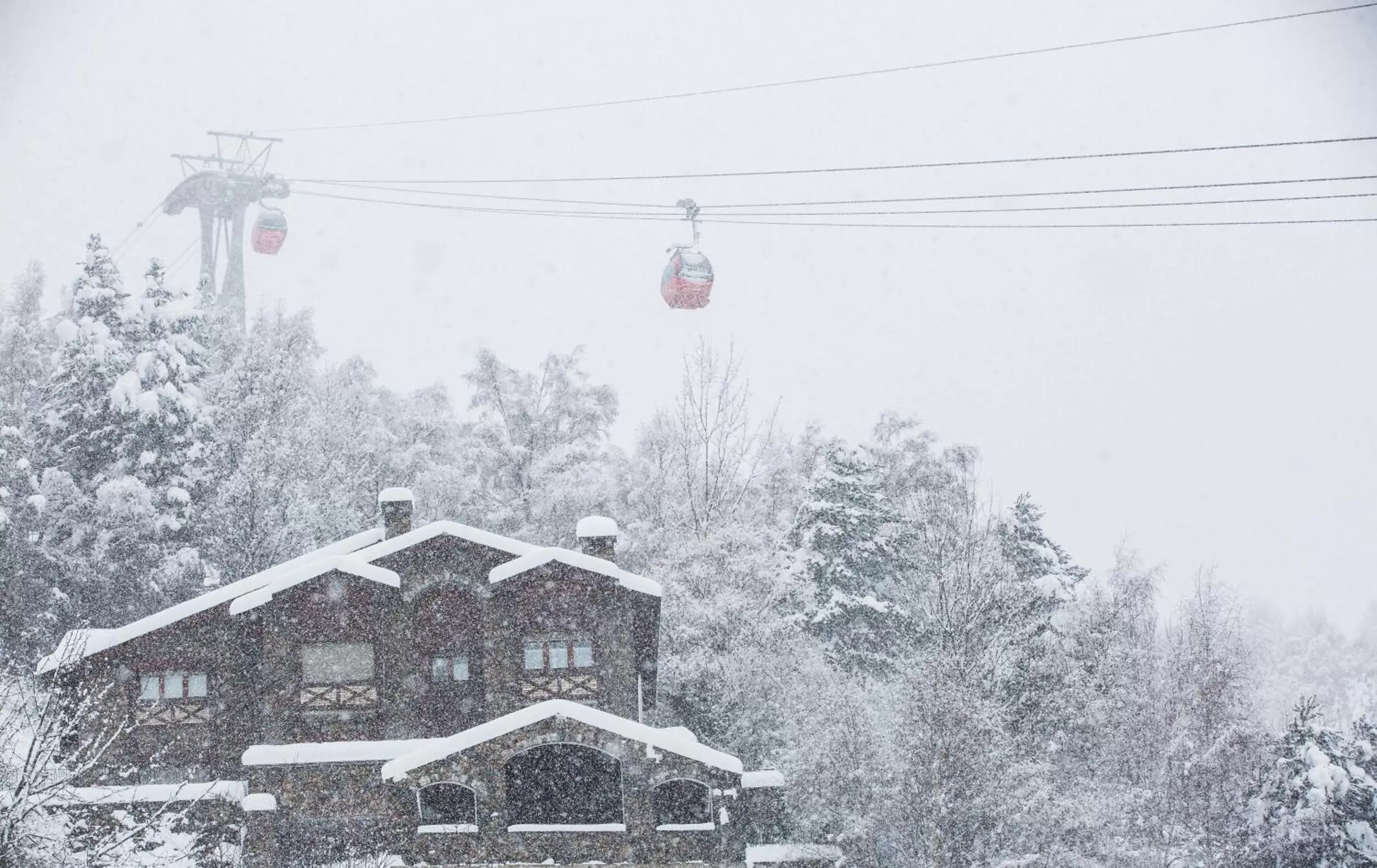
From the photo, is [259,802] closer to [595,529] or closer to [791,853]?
[595,529]

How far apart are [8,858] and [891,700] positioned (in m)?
23.1

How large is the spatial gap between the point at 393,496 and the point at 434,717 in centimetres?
621

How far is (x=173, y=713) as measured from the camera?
28141mm

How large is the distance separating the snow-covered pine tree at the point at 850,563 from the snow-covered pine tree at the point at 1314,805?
1301cm

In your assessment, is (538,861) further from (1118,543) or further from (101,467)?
(1118,543)

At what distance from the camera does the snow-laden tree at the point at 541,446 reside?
46750mm

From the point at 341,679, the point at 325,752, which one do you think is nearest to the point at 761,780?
the point at 325,752

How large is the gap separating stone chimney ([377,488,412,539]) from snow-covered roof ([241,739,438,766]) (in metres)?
6.25

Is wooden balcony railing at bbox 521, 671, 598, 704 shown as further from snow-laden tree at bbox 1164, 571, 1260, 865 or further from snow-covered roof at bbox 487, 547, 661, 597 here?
snow-laden tree at bbox 1164, 571, 1260, 865

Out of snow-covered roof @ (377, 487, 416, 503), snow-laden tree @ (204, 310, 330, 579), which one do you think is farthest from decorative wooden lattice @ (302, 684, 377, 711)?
snow-laden tree @ (204, 310, 330, 579)

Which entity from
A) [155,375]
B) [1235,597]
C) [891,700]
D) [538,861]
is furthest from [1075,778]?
[155,375]

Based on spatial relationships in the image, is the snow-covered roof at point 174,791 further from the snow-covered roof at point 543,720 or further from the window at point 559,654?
the window at point 559,654

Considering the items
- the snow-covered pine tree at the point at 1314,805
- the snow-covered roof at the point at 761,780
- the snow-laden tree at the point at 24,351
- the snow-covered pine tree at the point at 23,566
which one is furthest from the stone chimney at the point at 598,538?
the snow-laden tree at the point at 24,351

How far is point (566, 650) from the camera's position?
2894 centimetres
